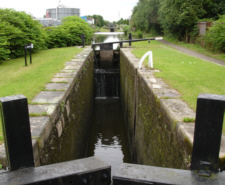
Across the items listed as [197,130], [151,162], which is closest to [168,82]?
[151,162]

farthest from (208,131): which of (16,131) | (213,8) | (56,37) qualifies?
(213,8)

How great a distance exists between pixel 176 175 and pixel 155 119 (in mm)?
2219

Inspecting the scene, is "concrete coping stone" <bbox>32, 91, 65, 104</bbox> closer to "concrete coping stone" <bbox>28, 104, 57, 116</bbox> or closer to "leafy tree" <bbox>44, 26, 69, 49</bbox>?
"concrete coping stone" <bbox>28, 104, 57, 116</bbox>

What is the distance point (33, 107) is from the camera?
11.9 ft

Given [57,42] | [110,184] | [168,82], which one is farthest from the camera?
[57,42]

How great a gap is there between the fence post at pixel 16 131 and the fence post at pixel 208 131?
1225 millimetres

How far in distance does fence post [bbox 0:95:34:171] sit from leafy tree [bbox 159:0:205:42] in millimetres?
16936

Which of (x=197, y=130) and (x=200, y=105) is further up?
(x=200, y=105)

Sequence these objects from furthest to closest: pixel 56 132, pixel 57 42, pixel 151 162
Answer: pixel 57 42, pixel 151 162, pixel 56 132

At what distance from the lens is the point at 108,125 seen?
28.8 feet

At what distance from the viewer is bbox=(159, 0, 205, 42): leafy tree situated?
16.8 m

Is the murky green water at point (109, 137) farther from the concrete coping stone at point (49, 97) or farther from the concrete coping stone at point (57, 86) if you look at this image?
the concrete coping stone at point (49, 97)

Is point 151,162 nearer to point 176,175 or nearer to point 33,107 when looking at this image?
point 33,107

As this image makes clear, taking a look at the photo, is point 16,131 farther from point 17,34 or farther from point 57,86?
point 17,34
